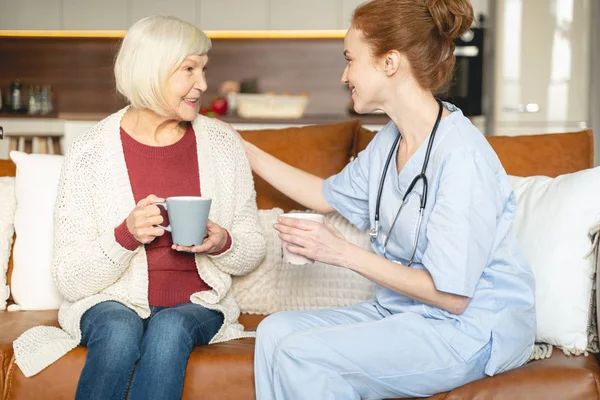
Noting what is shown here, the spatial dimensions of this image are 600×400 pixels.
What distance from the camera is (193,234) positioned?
64.7 inches

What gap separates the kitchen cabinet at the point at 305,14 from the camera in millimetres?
5781

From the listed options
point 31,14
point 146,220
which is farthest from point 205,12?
point 146,220

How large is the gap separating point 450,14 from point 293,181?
25.8 inches

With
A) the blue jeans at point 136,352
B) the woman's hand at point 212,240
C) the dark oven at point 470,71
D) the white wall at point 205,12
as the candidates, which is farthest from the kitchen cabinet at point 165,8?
the blue jeans at point 136,352

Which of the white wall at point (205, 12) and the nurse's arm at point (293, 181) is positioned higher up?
the white wall at point (205, 12)

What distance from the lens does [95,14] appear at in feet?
19.6

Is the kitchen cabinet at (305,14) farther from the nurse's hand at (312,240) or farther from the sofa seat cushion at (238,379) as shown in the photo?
the nurse's hand at (312,240)

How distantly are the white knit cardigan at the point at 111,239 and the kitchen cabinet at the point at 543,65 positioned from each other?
3118 millimetres

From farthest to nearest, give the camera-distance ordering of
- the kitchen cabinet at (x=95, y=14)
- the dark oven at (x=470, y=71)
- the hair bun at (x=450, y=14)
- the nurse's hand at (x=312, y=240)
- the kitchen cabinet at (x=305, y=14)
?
1. the kitchen cabinet at (x=95, y=14)
2. the kitchen cabinet at (x=305, y=14)
3. the dark oven at (x=470, y=71)
4. the hair bun at (x=450, y=14)
5. the nurse's hand at (x=312, y=240)

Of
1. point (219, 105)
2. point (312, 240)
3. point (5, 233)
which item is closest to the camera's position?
point (312, 240)

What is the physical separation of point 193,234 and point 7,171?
3.51 ft

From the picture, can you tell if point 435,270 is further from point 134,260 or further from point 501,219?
point 134,260

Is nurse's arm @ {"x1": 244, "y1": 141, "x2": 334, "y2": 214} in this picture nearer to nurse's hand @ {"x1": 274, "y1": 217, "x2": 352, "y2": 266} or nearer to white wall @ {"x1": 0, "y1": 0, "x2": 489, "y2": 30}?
nurse's hand @ {"x1": 274, "y1": 217, "x2": 352, "y2": 266}

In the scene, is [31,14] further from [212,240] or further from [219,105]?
[212,240]
